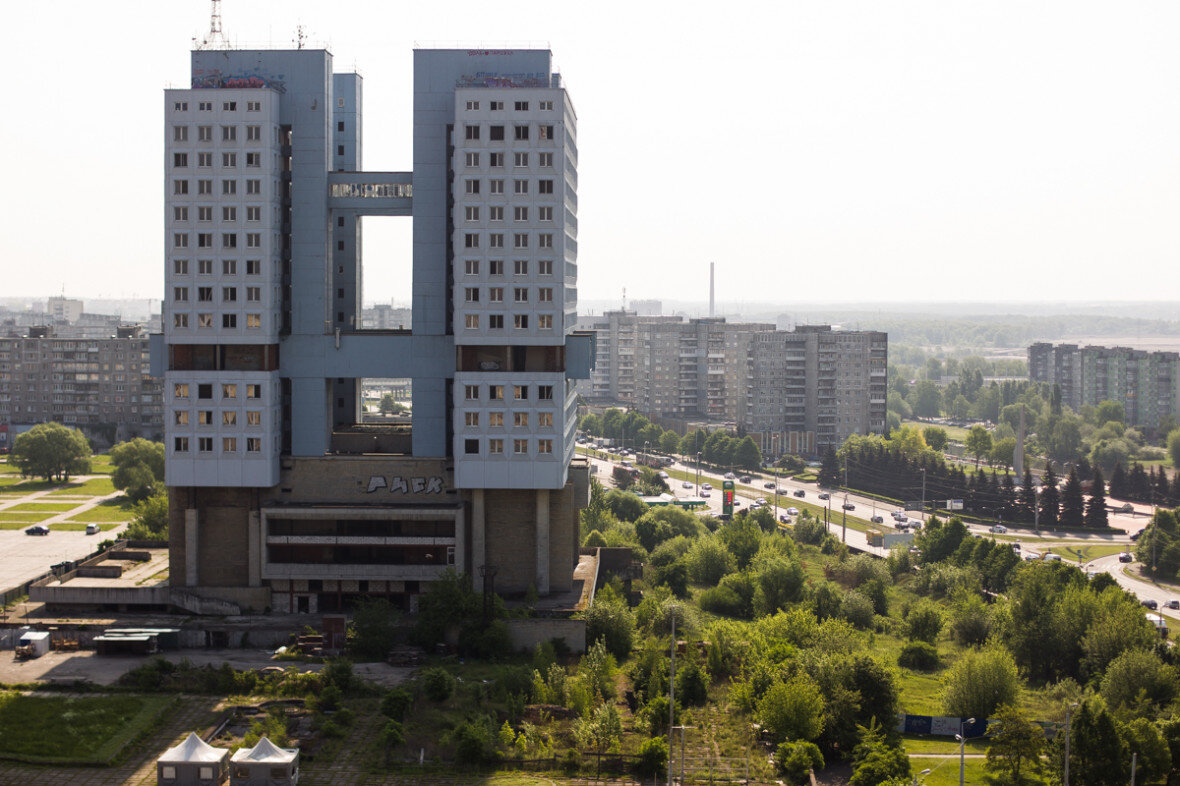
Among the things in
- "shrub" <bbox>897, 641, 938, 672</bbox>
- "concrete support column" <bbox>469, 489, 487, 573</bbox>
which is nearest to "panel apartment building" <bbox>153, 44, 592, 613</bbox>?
"concrete support column" <bbox>469, 489, 487, 573</bbox>

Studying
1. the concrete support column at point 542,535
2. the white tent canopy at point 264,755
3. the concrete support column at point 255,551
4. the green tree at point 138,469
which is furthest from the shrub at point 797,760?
the green tree at point 138,469

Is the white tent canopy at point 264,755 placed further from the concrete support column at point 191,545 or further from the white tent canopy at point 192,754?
the concrete support column at point 191,545

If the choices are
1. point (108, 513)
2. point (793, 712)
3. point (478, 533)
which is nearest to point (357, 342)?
point (478, 533)

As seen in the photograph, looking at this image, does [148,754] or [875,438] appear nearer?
[148,754]

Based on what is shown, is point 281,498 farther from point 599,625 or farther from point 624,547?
point 624,547

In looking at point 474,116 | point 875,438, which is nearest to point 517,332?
point 474,116

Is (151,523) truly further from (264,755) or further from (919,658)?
(919,658)
